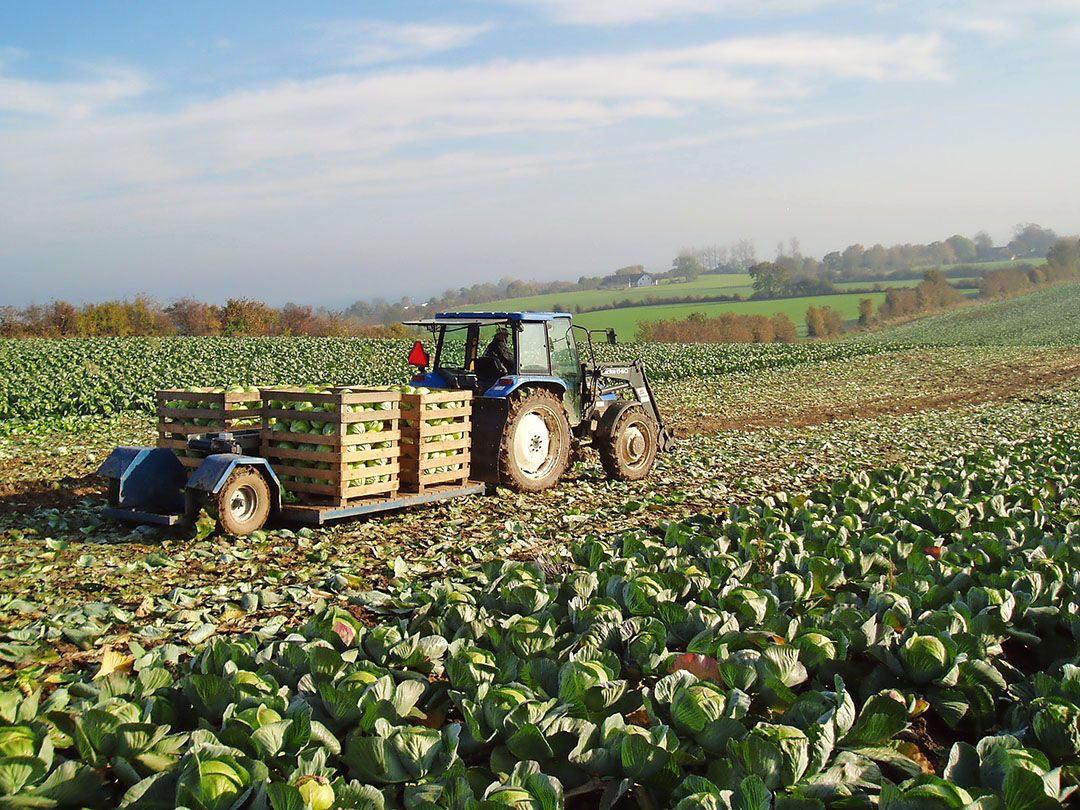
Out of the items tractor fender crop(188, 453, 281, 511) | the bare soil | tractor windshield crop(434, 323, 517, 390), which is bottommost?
Answer: the bare soil

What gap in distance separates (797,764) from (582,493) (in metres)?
7.62

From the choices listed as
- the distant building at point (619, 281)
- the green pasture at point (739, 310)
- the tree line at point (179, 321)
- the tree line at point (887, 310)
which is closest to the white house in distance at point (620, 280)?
the distant building at point (619, 281)

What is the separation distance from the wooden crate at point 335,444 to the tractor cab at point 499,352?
5.61 ft

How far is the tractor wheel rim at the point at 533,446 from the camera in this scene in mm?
10258

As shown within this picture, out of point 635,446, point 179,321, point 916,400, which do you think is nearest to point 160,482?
point 635,446

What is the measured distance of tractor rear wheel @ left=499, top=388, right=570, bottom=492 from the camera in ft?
32.7

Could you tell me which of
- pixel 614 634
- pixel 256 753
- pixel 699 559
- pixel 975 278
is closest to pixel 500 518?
pixel 699 559

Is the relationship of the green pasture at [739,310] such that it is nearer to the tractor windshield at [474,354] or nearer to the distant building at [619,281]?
the distant building at [619,281]

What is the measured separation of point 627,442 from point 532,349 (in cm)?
202

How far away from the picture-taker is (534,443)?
34.3 feet

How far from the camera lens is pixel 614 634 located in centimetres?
449

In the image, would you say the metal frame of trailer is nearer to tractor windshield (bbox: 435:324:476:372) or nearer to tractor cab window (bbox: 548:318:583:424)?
tractor windshield (bbox: 435:324:476:372)

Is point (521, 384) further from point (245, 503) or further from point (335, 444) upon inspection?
point (245, 503)

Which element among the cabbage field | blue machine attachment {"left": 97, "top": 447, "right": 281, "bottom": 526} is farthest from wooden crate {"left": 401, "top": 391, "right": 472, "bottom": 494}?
blue machine attachment {"left": 97, "top": 447, "right": 281, "bottom": 526}
